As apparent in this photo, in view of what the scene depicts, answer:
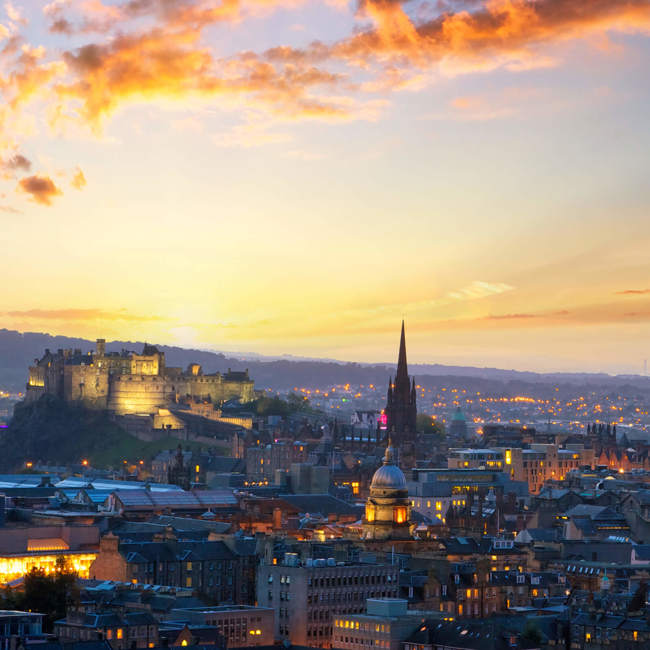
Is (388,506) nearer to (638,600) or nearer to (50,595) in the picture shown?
(638,600)

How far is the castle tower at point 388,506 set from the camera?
387 ft

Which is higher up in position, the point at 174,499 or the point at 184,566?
the point at 174,499

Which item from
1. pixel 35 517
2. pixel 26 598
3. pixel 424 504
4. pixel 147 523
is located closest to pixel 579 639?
pixel 26 598

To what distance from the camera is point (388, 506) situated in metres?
119

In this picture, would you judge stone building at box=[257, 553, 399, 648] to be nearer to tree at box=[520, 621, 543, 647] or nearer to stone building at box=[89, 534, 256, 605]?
stone building at box=[89, 534, 256, 605]

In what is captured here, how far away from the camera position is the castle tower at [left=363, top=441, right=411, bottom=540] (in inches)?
4648

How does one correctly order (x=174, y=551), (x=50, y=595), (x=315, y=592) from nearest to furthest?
(x=50, y=595) < (x=315, y=592) < (x=174, y=551)

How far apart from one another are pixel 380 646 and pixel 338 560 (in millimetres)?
13650

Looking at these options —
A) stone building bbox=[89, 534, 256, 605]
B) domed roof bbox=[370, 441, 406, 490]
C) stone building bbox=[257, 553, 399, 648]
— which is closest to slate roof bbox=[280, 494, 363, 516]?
domed roof bbox=[370, 441, 406, 490]

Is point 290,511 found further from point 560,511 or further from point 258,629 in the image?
point 258,629

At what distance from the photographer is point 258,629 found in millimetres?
95250

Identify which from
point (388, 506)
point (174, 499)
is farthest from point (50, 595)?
point (174, 499)

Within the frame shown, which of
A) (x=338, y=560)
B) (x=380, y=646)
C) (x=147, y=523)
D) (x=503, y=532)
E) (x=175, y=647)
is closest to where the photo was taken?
(x=175, y=647)

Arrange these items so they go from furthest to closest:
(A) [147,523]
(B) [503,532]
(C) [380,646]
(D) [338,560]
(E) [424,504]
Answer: (E) [424,504], (B) [503,532], (A) [147,523], (D) [338,560], (C) [380,646]
